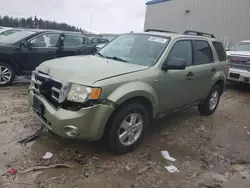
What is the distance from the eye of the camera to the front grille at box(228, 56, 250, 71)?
27.8 feet

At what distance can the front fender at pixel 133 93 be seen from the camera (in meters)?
3.12

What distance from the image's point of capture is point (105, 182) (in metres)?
2.91

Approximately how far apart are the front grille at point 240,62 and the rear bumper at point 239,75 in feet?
0.46

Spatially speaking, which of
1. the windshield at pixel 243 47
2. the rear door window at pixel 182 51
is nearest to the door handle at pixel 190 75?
the rear door window at pixel 182 51

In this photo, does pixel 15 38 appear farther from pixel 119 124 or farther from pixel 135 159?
pixel 135 159

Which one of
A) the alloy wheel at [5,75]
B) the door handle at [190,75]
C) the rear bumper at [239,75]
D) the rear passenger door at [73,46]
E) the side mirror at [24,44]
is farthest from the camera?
the rear bumper at [239,75]

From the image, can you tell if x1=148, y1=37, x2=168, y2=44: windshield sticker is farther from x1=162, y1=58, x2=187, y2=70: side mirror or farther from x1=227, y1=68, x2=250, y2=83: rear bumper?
x1=227, y1=68, x2=250, y2=83: rear bumper

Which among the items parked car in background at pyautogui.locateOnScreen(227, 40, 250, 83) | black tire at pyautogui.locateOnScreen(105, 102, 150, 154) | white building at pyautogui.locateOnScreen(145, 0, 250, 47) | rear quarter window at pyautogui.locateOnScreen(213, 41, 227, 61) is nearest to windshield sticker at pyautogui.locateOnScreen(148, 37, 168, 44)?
black tire at pyautogui.locateOnScreen(105, 102, 150, 154)

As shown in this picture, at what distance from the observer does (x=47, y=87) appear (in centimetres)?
337

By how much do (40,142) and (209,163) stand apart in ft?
8.27

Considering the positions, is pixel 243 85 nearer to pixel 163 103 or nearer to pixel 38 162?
pixel 163 103

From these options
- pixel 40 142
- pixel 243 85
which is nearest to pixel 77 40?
pixel 40 142

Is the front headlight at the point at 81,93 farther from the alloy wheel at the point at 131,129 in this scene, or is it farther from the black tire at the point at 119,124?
the alloy wheel at the point at 131,129

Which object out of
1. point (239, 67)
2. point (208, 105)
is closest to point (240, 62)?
point (239, 67)
